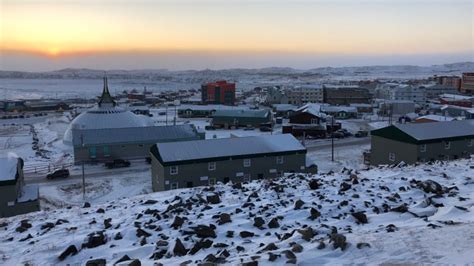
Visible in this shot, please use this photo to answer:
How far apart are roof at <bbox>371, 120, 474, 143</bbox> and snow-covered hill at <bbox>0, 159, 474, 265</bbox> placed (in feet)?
52.3

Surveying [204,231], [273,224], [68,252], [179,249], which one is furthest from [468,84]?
[68,252]

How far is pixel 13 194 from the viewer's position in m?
22.2

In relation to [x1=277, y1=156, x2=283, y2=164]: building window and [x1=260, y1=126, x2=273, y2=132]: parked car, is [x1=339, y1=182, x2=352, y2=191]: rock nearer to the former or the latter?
[x1=277, y1=156, x2=283, y2=164]: building window

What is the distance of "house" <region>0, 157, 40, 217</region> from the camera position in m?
22.0

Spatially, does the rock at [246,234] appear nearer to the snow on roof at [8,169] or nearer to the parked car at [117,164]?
the snow on roof at [8,169]

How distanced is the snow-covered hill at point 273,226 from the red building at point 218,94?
8970cm

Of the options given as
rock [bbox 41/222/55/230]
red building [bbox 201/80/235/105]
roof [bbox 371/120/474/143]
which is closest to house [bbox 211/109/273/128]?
roof [bbox 371/120/474/143]

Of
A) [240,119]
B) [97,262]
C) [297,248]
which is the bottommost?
[240,119]

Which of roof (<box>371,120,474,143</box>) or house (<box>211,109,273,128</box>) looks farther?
house (<box>211,109,273,128</box>)

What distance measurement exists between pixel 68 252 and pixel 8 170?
1623 centimetres

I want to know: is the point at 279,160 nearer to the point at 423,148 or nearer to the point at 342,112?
the point at 423,148

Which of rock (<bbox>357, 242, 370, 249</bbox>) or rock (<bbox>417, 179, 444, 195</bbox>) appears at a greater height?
rock (<bbox>357, 242, 370, 249</bbox>)

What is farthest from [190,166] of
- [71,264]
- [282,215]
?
[71,264]

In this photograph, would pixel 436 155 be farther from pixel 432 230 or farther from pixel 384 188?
pixel 432 230
